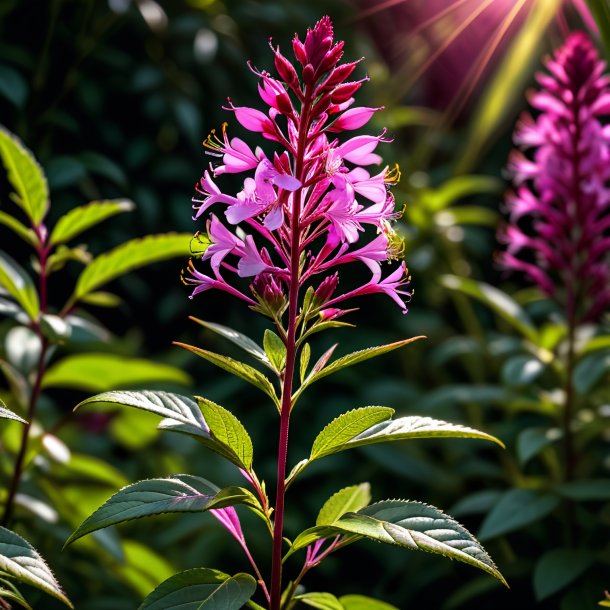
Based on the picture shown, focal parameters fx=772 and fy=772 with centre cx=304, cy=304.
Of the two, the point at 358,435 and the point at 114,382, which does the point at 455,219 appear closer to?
the point at 114,382

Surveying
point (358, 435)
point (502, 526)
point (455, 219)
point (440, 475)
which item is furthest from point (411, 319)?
point (358, 435)

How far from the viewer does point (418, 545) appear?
0.67 meters

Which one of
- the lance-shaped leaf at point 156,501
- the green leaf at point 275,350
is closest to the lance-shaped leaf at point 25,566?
the lance-shaped leaf at point 156,501

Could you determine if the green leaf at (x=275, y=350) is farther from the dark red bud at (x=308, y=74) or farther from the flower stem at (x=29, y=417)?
the flower stem at (x=29, y=417)

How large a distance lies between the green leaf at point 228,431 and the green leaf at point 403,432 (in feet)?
0.24

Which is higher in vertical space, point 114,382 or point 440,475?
point 114,382

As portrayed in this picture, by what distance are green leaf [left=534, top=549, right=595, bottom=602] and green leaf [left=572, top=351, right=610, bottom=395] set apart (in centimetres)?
32

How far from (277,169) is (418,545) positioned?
38cm

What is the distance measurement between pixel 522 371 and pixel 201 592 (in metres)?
1.05

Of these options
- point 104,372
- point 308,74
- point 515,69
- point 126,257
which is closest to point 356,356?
point 308,74

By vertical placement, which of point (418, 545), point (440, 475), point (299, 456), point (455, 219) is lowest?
point (440, 475)

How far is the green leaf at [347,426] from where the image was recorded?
30.0 inches

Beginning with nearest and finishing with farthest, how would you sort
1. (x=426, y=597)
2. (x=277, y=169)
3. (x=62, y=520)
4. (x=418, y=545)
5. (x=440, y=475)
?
1. (x=418, y=545)
2. (x=277, y=169)
3. (x=62, y=520)
4. (x=426, y=597)
5. (x=440, y=475)

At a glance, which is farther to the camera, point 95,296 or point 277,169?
point 95,296
